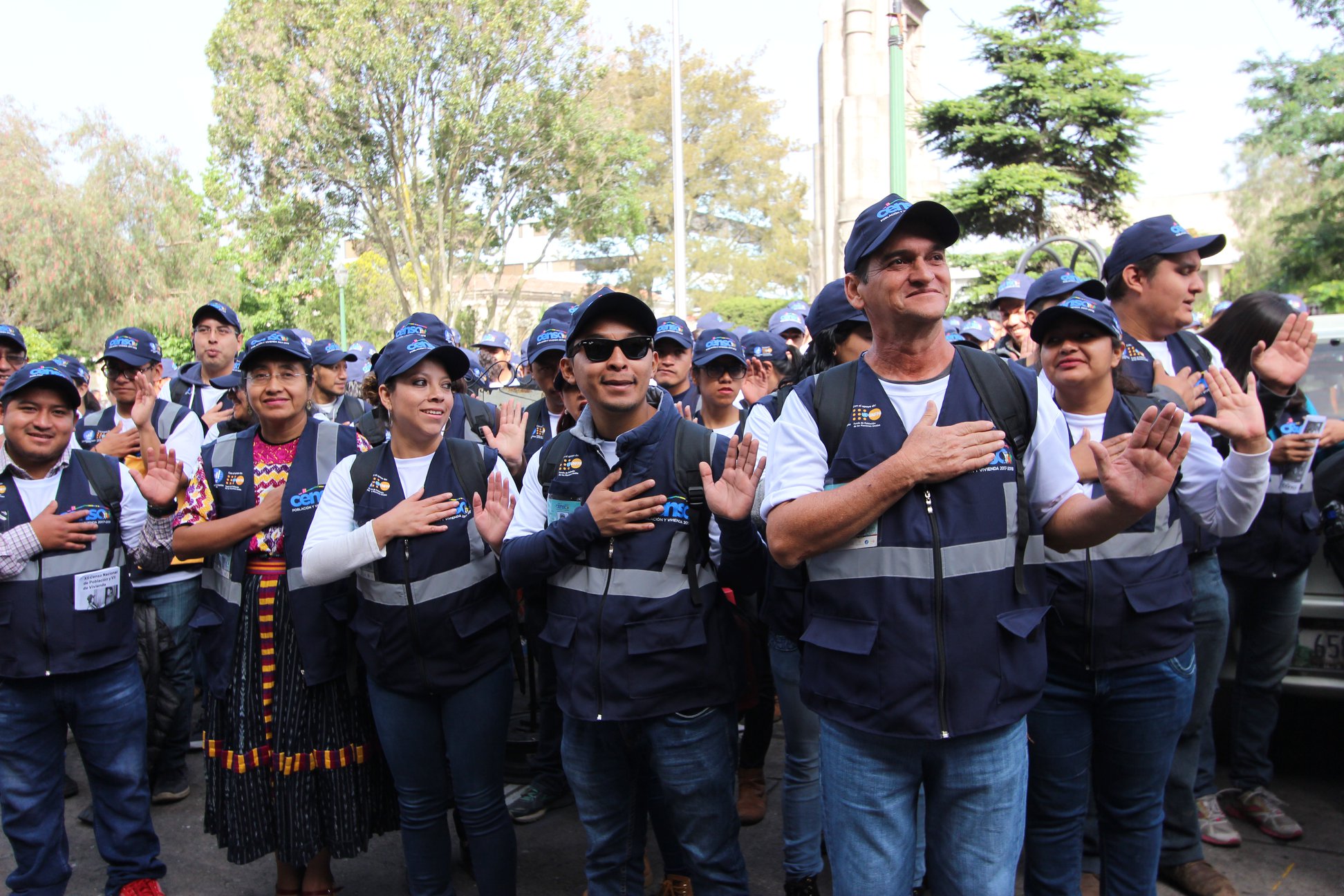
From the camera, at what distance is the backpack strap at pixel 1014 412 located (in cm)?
243

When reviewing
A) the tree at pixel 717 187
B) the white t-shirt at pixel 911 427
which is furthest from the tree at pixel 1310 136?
the white t-shirt at pixel 911 427

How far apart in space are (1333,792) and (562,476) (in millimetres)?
4025

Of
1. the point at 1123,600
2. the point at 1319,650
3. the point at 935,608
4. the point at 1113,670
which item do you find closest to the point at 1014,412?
the point at 935,608

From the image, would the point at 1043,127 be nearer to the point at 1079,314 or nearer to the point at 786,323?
the point at 786,323

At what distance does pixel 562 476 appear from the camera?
10.7ft

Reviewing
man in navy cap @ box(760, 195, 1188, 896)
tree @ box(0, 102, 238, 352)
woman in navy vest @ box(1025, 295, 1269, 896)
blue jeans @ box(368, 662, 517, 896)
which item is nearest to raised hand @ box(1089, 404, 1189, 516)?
man in navy cap @ box(760, 195, 1188, 896)

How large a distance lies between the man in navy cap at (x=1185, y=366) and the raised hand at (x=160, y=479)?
141 inches

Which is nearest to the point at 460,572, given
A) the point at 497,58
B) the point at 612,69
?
the point at 497,58

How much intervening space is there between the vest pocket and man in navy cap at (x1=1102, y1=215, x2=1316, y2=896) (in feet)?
A: 4.48

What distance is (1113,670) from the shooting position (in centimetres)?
306

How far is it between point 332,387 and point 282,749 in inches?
164

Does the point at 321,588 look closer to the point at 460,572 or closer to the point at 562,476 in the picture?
the point at 460,572

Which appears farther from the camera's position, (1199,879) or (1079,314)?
(1199,879)

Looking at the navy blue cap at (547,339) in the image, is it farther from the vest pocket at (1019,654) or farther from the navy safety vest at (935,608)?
the vest pocket at (1019,654)
